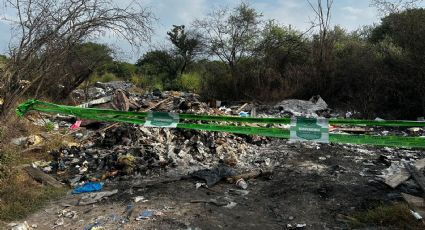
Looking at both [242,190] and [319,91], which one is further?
[319,91]

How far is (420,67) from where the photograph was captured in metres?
11.1

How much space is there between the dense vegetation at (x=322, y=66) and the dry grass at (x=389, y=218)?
18.8ft

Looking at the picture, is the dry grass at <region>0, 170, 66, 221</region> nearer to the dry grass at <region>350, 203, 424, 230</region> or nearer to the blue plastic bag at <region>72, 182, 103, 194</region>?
the blue plastic bag at <region>72, 182, 103, 194</region>

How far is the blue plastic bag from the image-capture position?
5.33m

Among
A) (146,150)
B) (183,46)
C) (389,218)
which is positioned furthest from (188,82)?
(389,218)

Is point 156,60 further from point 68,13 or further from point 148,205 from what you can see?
point 148,205

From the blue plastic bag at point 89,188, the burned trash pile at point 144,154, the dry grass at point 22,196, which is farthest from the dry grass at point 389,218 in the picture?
the dry grass at point 22,196

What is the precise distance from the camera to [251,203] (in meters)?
4.87

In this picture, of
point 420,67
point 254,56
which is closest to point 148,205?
point 420,67

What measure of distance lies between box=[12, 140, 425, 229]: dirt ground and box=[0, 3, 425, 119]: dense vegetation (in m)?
3.60

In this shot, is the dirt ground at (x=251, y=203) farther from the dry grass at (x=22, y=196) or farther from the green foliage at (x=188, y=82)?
the green foliage at (x=188, y=82)

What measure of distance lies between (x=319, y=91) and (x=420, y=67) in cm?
417

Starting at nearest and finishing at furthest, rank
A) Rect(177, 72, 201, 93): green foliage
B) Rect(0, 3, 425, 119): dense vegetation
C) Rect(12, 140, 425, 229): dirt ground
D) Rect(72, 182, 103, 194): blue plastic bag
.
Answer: Rect(12, 140, 425, 229): dirt ground
Rect(72, 182, 103, 194): blue plastic bag
Rect(0, 3, 425, 119): dense vegetation
Rect(177, 72, 201, 93): green foliage

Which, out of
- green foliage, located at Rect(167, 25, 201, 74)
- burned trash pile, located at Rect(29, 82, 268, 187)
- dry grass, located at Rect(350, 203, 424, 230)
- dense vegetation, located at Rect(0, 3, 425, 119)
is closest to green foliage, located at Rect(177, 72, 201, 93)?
dense vegetation, located at Rect(0, 3, 425, 119)
